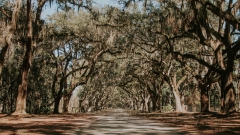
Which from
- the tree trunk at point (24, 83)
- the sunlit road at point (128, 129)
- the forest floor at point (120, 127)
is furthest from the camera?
the tree trunk at point (24, 83)

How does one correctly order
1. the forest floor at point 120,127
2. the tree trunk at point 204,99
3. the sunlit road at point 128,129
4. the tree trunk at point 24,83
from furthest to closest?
the tree trunk at point 204,99 → the tree trunk at point 24,83 → the forest floor at point 120,127 → the sunlit road at point 128,129

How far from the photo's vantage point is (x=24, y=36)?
20.3 metres

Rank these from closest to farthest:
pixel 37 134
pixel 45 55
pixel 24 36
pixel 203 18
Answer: pixel 37 134
pixel 203 18
pixel 24 36
pixel 45 55

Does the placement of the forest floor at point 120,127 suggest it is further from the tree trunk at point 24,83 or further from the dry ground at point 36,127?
the tree trunk at point 24,83

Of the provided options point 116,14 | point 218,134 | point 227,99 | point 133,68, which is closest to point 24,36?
point 116,14

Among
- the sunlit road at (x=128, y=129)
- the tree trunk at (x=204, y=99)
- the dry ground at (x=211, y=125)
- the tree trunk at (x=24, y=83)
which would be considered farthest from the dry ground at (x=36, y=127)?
the tree trunk at (x=204, y=99)

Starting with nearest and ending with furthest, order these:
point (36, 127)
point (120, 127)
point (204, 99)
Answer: point (36, 127) < point (120, 127) < point (204, 99)

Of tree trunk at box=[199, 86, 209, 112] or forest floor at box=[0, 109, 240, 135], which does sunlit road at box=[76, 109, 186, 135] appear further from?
tree trunk at box=[199, 86, 209, 112]

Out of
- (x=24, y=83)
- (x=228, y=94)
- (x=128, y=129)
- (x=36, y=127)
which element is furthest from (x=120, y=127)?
(x=24, y=83)

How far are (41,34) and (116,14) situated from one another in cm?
615

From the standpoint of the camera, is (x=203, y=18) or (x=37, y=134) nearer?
(x=37, y=134)

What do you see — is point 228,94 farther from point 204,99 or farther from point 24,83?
point 24,83

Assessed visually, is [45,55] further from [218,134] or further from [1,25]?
[218,134]

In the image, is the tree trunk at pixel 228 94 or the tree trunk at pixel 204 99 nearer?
the tree trunk at pixel 228 94
